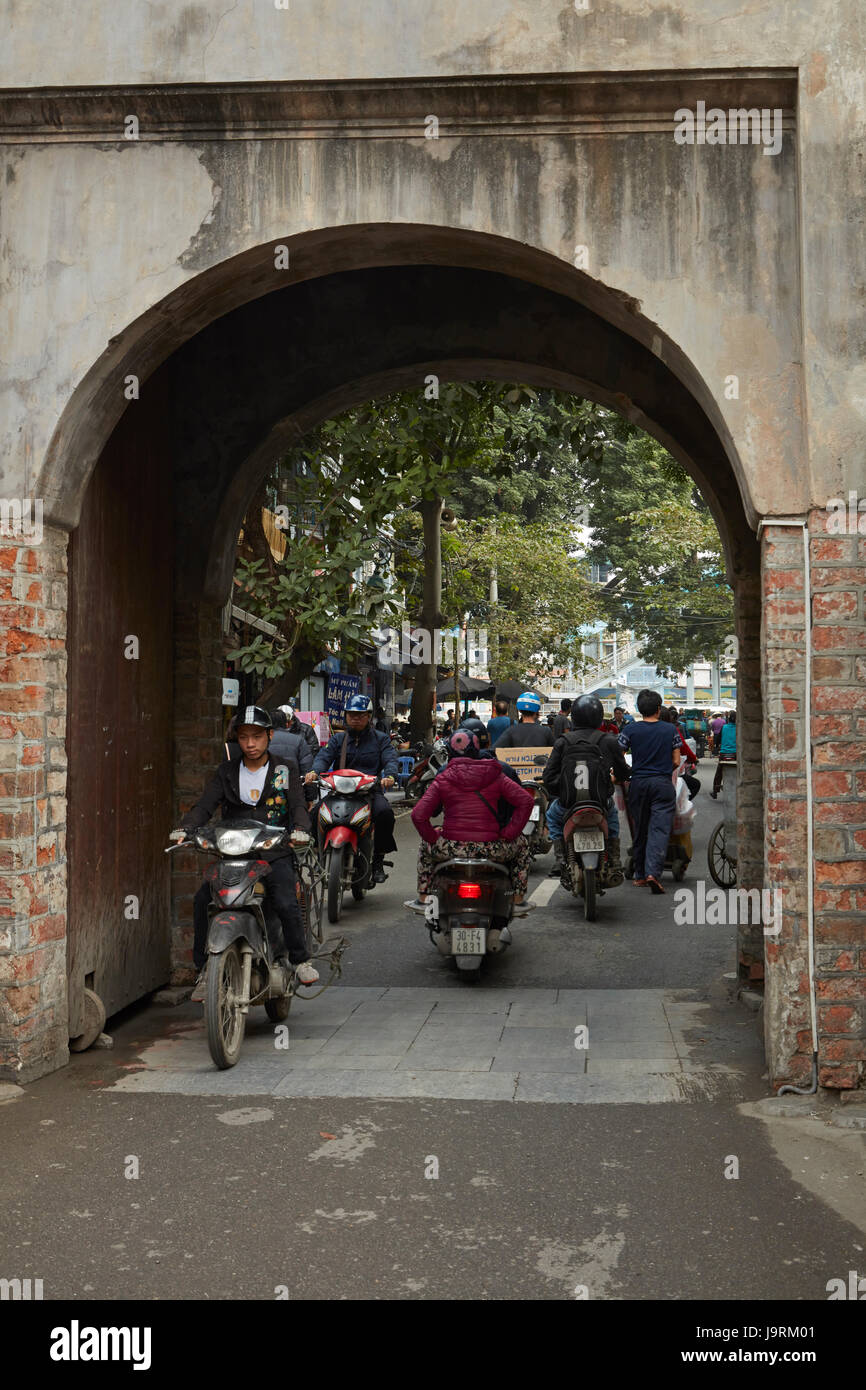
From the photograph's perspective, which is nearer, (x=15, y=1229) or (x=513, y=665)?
(x=15, y=1229)

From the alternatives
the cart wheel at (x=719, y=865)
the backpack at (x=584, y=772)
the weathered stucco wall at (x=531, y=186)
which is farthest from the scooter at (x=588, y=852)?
the weathered stucco wall at (x=531, y=186)

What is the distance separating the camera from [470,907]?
865cm

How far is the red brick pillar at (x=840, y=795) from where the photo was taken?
5914 millimetres

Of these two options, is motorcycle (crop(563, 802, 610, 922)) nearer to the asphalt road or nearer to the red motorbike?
the red motorbike

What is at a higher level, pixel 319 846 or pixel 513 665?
pixel 513 665

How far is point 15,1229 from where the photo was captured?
4.48 meters

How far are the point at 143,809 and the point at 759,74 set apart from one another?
5.24 meters

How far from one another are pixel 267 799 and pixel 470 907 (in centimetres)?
186

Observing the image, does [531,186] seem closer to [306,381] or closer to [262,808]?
[306,381]

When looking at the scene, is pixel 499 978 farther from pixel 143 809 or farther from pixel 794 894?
pixel 794 894

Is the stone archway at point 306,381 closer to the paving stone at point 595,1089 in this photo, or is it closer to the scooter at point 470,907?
the scooter at point 470,907

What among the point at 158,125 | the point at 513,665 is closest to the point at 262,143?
the point at 158,125

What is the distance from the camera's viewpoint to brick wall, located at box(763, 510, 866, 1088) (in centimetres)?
593

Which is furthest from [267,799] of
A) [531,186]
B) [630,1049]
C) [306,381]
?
[531,186]
